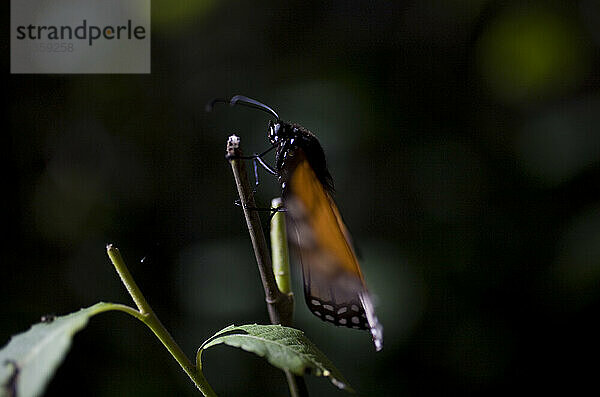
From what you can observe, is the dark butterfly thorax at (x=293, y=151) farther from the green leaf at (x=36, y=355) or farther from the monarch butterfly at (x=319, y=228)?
the green leaf at (x=36, y=355)

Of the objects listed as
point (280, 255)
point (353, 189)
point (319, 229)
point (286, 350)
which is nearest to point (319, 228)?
point (319, 229)

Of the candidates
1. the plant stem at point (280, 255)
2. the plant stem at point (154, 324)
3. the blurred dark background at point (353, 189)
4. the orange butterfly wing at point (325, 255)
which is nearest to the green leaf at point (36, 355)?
the plant stem at point (154, 324)

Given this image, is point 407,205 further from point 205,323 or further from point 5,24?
point 5,24

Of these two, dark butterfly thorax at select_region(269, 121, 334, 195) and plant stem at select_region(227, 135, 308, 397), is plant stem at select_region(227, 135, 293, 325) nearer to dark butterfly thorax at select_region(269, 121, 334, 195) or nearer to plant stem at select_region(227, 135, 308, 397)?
plant stem at select_region(227, 135, 308, 397)

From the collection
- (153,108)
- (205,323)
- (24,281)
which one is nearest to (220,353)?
(205,323)

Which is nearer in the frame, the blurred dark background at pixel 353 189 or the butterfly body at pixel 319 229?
the butterfly body at pixel 319 229

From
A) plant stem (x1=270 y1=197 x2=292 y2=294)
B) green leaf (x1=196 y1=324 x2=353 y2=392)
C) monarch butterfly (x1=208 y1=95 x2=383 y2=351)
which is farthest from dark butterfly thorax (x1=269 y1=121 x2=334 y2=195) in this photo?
green leaf (x1=196 y1=324 x2=353 y2=392)

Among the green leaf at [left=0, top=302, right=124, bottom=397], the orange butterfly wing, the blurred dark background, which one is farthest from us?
the blurred dark background
